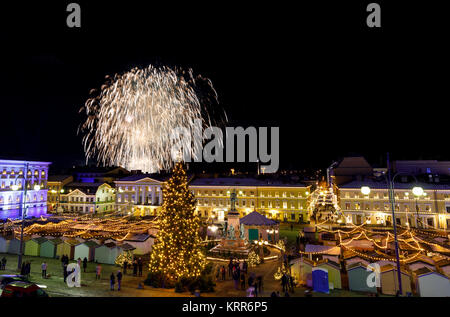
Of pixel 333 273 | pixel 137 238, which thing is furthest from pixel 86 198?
pixel 333 273

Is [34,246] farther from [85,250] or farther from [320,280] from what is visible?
[320,280]

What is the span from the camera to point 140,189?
65062 millimetres

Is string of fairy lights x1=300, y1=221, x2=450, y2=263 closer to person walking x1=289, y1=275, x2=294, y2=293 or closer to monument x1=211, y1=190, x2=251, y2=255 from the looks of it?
person walking x1=289, y1=275, x2=294, y2=293

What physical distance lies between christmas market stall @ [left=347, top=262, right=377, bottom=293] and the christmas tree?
10.8 m

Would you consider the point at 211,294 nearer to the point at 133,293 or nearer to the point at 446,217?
the point at 133,293

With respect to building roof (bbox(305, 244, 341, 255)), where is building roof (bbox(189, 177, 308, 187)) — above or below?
above

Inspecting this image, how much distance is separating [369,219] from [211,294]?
42851 mm

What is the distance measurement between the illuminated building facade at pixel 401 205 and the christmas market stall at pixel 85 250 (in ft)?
144

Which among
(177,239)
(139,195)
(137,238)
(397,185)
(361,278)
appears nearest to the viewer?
(177,239)

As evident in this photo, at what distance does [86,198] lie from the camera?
2549 inches

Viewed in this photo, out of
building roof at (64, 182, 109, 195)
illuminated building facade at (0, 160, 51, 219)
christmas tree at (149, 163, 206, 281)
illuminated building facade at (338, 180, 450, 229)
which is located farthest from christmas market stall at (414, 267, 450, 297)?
building roof at (64, 182, 109, 195)

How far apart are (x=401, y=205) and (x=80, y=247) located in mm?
51438

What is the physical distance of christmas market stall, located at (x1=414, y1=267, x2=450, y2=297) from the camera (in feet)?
54.1

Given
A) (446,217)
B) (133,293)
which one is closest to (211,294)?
(133,293)
